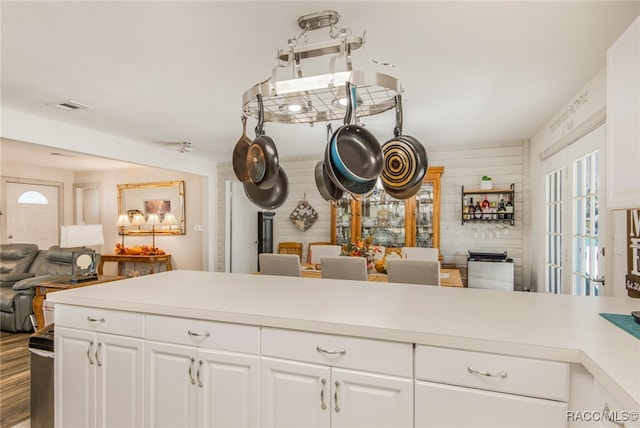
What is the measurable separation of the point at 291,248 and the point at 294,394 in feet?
14.3

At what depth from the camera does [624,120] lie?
1.49 meters

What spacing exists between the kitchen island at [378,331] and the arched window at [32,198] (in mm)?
6396

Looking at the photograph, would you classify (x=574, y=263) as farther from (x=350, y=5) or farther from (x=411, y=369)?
(x=350, y=5)

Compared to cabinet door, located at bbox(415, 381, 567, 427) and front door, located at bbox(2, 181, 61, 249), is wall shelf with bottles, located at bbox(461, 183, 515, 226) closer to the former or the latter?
cabinet door, located at bbox(415, 381, 567, 427)

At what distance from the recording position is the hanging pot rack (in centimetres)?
146

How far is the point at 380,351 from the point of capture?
1.30 meters

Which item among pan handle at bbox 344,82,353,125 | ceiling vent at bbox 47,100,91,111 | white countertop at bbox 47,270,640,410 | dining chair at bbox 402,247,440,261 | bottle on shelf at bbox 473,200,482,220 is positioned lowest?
dining chair at bbox 402,247,440,261

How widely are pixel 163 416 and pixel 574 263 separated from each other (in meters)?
3.29

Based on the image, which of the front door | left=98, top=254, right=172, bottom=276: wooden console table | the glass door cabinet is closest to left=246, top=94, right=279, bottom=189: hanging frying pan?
the glass door cabinet

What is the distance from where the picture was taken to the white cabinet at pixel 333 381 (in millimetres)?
1275

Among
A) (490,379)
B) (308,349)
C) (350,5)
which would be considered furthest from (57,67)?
(490,379)

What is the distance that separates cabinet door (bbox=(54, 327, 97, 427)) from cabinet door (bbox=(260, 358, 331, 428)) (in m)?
0.97

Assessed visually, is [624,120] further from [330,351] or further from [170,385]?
[170,385]

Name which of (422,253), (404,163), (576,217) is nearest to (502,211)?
(422,253)
